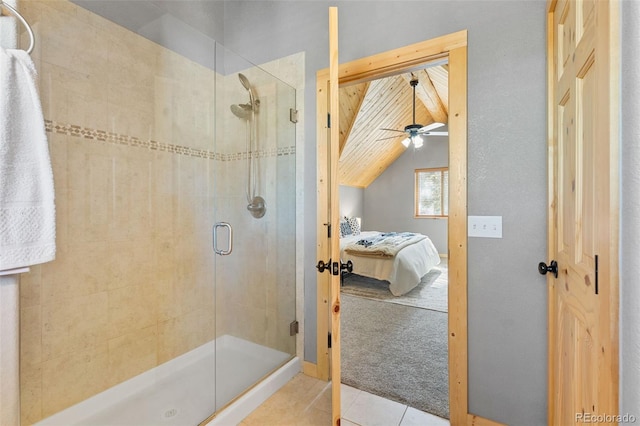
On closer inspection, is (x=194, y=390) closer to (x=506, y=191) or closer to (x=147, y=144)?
(x=147, y=144)

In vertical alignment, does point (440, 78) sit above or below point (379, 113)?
above

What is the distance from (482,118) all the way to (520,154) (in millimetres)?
265

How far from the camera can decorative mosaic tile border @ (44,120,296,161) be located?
1.57 metres

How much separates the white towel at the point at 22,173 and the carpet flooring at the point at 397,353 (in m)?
1.93

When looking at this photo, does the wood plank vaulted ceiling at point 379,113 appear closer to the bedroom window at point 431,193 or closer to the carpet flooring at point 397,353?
the bedroom window at point 431,193

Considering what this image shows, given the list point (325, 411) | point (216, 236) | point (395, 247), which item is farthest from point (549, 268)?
point (395, 247)

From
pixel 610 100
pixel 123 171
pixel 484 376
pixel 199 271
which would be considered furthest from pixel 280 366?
pixel 610 100

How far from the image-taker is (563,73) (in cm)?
118

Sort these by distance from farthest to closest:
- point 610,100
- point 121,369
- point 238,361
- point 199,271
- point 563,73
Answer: point 199,271 < point 238,361 < point 121,369 < point 563,73 < point 610,100

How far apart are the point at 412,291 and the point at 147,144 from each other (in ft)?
12.1

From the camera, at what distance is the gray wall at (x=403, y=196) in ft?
23.2

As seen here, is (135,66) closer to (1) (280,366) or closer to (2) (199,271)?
(2) (199,271)

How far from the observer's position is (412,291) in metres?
4.20

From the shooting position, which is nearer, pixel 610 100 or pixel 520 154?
pixel 610 100
